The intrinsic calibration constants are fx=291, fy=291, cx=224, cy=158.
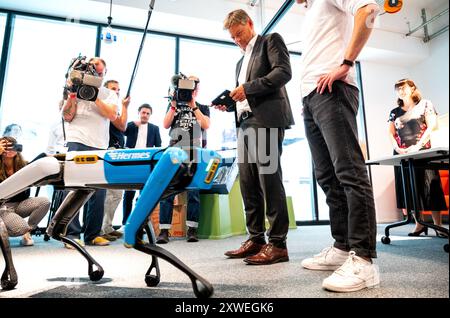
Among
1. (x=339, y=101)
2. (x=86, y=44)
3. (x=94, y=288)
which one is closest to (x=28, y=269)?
(x=94, y=288)

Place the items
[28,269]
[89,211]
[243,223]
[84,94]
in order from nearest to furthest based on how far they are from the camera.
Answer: [84,94], [28,269], [89,211], [243,223]

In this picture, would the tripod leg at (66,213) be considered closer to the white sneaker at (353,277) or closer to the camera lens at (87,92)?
the camera lens at (87,92)

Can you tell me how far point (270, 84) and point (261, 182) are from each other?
443mm

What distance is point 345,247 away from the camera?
3.69 ft

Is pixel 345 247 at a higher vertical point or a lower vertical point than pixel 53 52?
lower

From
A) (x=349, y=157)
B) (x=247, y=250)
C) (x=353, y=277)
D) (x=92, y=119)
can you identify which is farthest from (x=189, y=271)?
(x=92, y=119)

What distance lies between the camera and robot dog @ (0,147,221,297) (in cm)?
Result: 66

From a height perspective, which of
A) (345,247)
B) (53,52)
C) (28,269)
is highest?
(53,52)

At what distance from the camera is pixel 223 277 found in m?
1.04

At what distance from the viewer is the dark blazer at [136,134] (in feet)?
8.49

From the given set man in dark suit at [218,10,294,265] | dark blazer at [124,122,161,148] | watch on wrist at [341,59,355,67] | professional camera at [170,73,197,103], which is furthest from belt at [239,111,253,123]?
dark blazer at [124,122,161,148]

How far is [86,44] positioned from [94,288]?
3466 millimetres
